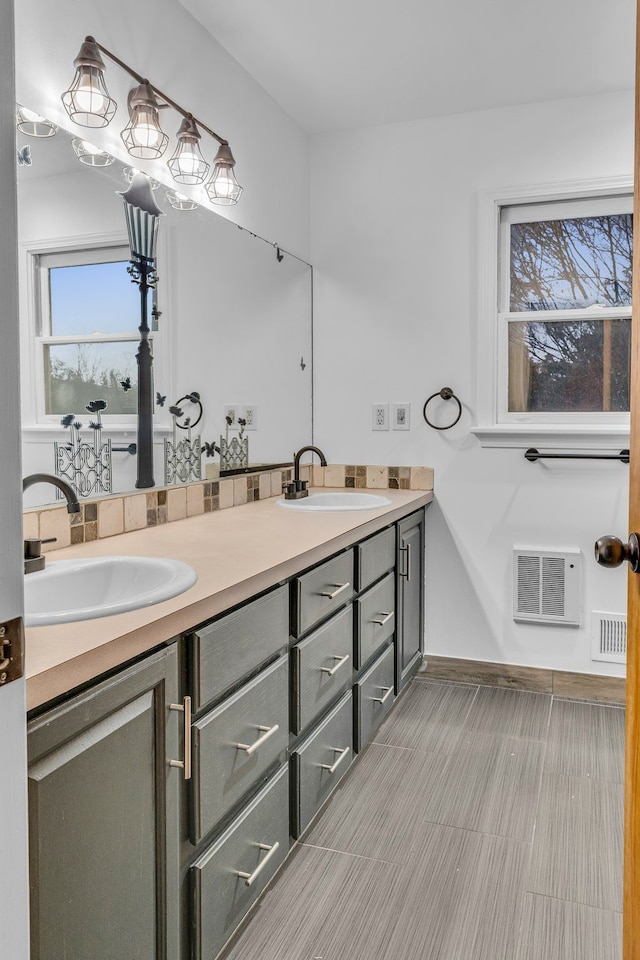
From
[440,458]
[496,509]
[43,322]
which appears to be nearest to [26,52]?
[43,322]

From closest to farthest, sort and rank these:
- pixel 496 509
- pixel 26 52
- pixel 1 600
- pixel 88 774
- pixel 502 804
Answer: pixel 1 600
pixel 88 774
pixel 26 52
pixel 502 804
pixel 496 509

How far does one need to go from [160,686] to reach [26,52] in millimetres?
1475

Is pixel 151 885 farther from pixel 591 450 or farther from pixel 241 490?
pixel 591 450

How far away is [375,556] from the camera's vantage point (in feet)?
7.72

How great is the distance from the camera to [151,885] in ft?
3.78

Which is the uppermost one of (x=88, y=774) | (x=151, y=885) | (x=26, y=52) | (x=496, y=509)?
(x=26, y=52)

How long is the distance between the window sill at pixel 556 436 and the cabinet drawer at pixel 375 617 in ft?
2.62

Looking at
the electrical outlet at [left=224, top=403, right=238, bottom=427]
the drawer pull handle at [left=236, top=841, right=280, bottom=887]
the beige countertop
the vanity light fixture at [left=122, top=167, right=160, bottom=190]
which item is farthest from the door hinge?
the electrical outlet at [left=224, top=403, right=238, bottom=427]

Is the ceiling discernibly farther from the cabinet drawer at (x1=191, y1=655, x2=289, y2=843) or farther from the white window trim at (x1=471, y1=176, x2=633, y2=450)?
the cabinet drawer at (x1=191, y1=655, x2=289, y2=843)

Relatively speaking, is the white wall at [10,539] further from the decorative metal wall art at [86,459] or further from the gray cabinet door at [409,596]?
the gray cabinet door at [409,596]

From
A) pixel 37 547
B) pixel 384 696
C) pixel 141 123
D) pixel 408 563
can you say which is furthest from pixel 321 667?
pixel 141 123

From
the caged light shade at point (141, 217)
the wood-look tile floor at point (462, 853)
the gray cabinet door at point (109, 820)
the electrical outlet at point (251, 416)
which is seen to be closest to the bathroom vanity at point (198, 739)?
the gray cabinet door at point (109, 820)

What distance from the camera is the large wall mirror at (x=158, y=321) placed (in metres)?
1.68

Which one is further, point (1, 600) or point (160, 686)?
point (160, 686)
